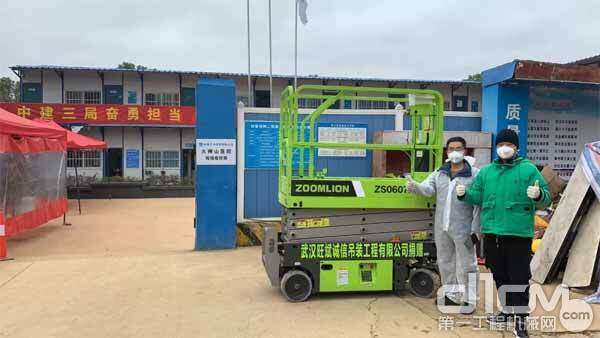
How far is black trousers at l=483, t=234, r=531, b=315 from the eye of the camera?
3.76 meters

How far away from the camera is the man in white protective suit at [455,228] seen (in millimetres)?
4336

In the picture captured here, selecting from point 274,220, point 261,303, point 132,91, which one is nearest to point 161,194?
point 132,91

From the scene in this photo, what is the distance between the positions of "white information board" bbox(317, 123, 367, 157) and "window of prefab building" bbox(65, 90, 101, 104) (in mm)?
20011

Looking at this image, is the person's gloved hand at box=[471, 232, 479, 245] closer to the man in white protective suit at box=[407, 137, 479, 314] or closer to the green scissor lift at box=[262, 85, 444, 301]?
the man in white protective suit at box=[407, 137, 479, 314]

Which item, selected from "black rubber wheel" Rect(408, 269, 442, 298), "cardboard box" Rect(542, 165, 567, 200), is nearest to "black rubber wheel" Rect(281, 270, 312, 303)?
"black rubber wheel" Rect(408, 269, 442, 298)

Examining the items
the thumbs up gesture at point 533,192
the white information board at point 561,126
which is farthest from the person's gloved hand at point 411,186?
the white information board at point 561,126

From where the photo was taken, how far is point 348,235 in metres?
4.91

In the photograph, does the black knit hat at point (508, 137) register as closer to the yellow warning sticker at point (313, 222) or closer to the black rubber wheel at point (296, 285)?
the yellow warning sticker at point (313, 222)

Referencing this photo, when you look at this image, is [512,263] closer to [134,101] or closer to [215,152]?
[215,152]

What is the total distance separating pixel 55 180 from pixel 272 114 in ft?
22.9

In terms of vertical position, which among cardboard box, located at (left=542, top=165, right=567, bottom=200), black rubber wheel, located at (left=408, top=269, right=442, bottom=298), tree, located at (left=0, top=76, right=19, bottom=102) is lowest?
black rubber wheel, located at (left=408, top=269, right=442, bottom=298)

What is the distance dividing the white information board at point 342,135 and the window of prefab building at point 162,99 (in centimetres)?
1890

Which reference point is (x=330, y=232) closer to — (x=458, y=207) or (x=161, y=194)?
(x=458, y=207)

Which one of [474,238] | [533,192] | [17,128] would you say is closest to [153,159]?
[17,128]
